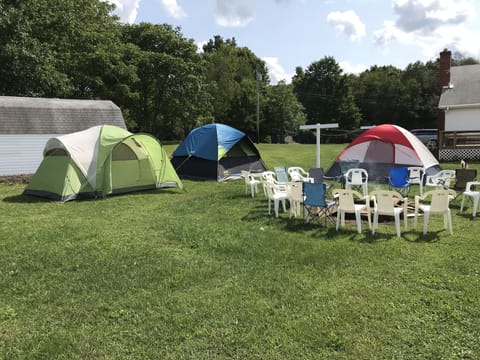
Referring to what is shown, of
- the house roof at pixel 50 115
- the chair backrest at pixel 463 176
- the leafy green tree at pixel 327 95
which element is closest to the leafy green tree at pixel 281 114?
the leafy green tree at pixel 327 95

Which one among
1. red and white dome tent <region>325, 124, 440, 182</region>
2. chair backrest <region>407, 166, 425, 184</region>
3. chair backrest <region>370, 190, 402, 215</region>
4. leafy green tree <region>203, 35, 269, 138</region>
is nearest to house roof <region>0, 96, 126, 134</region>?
red and white dome tent <region>325, 124, 440, 182</region>

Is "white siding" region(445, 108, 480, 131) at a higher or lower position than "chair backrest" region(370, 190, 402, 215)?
higher

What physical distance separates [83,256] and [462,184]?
30.0ft

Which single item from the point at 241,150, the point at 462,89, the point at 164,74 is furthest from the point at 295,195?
the point at 164,74

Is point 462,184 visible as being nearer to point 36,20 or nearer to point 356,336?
point 356,336

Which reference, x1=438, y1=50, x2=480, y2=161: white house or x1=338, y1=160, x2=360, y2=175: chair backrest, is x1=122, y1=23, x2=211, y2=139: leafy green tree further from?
x1=338, y1=160, x2=360, y2=175: chair backrest

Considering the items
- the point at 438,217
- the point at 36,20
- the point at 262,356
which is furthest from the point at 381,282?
the point at 36,20

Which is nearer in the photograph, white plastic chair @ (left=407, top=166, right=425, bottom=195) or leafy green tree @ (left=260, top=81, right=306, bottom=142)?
white plastic chair @ (left=407, top=166, right=425, bottom=195)

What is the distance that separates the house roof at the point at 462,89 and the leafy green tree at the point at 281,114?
19.8 meters

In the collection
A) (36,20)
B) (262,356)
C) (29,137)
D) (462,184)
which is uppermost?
(36,20)

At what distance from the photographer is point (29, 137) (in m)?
15.6

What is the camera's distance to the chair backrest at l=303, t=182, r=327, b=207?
6383 mm

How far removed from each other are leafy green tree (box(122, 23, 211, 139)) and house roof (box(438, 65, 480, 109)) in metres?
17.9

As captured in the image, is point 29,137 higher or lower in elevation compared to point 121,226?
higher
